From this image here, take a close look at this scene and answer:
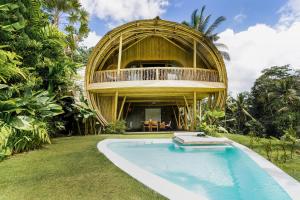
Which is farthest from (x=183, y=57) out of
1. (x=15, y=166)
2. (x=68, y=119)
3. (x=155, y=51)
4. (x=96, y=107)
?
(x=15, y=166)

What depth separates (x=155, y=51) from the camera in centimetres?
1591

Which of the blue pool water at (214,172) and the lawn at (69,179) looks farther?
the blue pool water at (214,172)

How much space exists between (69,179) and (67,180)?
58 mm

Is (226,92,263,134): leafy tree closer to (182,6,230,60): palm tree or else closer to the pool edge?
(182,6,230,60): palm tree

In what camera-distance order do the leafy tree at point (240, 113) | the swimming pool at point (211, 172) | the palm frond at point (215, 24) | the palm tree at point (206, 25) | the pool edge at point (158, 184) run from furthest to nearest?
the leafy tree at point (240, 113), the palm tree at point (206, 25), the palm frond at point (215, 24), the swimming pool at point (211, 172), the pool edge at point (158, 184)

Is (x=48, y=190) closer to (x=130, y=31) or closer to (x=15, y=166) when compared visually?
(x=15, y=166)

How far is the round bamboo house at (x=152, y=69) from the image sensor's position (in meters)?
12.6

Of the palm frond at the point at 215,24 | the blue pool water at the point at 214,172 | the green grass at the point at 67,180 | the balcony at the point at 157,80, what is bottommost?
the blue pool water at the point at 214,172

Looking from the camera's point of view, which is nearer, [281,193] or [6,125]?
[281,193]

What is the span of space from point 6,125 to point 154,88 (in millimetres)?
7828

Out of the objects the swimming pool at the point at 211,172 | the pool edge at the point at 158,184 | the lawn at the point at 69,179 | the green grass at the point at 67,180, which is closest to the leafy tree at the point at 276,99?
the swimming pool at the point at 211,172

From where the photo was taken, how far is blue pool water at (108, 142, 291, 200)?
3673 mm

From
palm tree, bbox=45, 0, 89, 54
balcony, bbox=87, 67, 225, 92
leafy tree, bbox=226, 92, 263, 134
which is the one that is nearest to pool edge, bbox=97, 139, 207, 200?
balcony, bbox=87, 67, 225, 92

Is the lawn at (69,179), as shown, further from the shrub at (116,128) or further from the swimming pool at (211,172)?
the shrub at (116,128)
